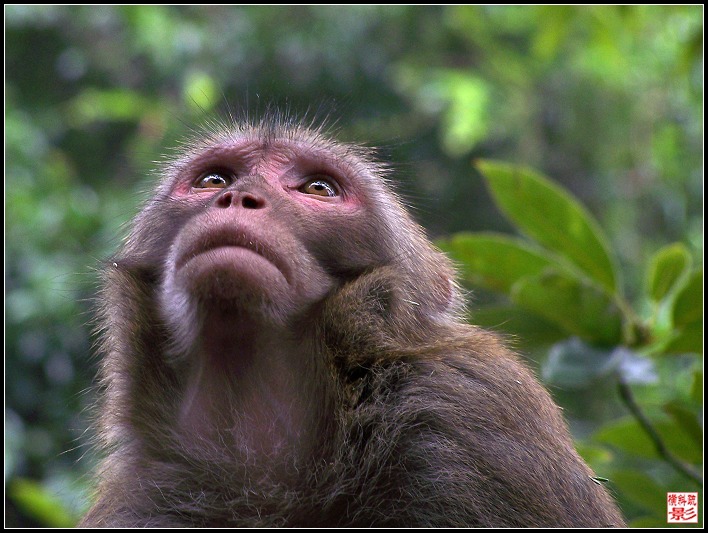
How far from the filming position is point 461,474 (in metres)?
2.40

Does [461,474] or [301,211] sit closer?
[461,474]

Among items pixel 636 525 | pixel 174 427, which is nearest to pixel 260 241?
pixel 174 427

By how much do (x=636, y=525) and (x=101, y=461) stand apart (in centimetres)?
194

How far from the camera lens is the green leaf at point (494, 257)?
3.62 meters

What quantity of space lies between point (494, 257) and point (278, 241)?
1.31 meters

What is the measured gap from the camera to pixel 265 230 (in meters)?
2.60

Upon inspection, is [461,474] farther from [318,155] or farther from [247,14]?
[247,14]

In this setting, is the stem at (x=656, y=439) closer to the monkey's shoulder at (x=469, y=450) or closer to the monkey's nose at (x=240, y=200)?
the monkey's shoulder at (x=469, y=450)

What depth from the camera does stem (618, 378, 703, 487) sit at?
316 cm

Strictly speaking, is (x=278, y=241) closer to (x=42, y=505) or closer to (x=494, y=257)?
(x=494, y=257)

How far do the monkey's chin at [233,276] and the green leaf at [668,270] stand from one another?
174cm

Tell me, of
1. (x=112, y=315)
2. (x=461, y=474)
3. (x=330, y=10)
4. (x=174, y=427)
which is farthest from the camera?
(x=330, y=10)

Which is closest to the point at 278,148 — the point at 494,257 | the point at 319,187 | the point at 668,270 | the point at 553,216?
the point at 319,187

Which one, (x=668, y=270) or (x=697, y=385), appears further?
(x=668, y=270)
